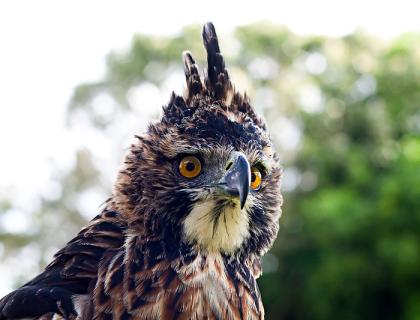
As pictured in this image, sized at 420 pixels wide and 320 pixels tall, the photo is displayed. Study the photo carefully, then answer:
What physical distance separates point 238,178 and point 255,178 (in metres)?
0.42

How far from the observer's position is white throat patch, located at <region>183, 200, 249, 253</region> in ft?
11.9

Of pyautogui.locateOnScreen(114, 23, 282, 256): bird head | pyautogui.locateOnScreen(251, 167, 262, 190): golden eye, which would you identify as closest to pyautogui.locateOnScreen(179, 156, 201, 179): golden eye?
pyautogui.locateOnScreen(114, 23, 282, 256): bird head

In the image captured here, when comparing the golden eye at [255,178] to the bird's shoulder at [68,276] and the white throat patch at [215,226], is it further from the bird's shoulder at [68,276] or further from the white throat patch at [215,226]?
the bird's shoulder at [68,276]

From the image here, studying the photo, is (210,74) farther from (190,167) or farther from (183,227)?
(183,227)

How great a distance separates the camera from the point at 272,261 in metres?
22.6

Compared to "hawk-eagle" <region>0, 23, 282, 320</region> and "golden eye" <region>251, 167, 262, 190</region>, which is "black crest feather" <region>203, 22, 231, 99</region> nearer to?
"hawk-eagle" <region>0, 23, 282, 320</region>

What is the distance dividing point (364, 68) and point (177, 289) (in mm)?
21723

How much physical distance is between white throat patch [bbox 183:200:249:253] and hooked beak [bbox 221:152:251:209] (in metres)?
0.17

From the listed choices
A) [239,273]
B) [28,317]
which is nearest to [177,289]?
[239,273]

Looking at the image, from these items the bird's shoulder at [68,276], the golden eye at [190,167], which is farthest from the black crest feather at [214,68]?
the bird's shoulder at [68,276]

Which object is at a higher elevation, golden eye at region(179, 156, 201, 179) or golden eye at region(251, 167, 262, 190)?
golden eye at region(179, 156, 201, 179)

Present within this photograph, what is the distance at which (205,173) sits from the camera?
3.69 m

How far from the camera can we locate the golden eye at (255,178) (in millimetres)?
3862

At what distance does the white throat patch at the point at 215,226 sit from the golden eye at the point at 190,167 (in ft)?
0.60
